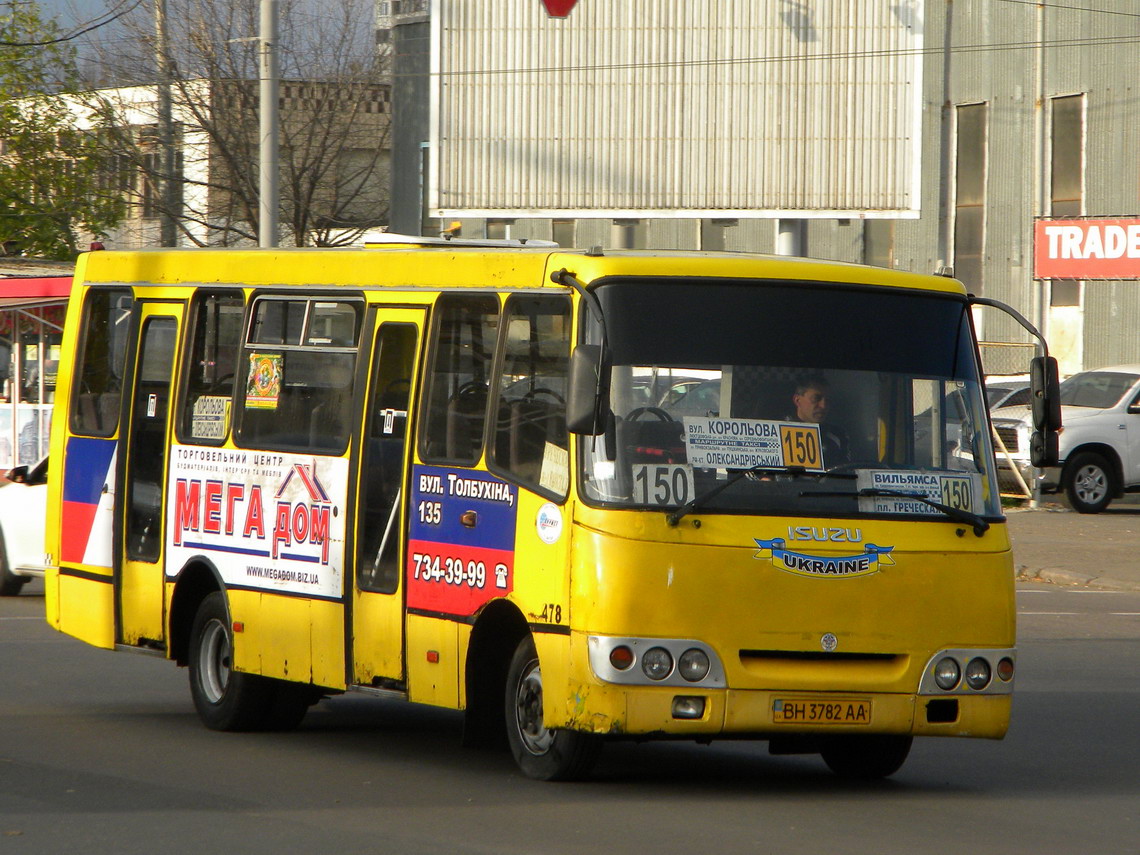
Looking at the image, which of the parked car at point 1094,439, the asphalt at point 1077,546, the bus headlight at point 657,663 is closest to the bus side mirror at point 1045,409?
the bus headlight at point 657,663

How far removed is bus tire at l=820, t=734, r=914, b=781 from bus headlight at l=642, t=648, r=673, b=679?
48.4 inches

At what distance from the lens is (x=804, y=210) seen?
29984 millimetres

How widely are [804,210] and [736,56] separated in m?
2.72

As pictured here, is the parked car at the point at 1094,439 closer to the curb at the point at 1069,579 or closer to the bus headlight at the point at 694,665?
the curb at the point at 1069,579

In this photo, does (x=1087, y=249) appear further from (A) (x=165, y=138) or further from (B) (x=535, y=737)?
(B) (x=535, y=737)

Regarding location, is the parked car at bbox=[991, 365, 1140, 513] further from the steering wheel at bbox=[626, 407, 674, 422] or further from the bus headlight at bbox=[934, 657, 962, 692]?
the steering wheel at bbox=[626, 407, 674, 422]

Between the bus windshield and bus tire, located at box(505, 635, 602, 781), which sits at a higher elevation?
the bus windshield

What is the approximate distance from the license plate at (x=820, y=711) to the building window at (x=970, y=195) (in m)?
34.8

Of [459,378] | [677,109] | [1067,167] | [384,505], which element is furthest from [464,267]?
[1067,167]

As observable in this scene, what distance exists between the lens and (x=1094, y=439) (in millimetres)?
25547

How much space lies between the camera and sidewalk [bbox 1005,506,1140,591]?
62.9ft

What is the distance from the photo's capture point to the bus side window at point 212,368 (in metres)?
10.0

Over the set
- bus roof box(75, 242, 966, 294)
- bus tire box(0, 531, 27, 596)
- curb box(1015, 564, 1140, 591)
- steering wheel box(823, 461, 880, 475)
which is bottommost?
curb box(1015, 564, 1140, 591)

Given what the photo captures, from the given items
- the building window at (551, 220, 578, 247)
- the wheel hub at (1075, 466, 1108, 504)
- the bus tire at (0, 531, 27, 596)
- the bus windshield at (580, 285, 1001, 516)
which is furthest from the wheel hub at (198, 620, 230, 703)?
the building window at (551, 220, 578, 247)
